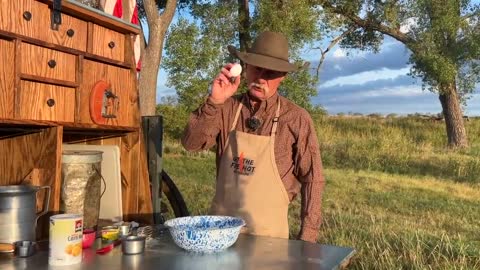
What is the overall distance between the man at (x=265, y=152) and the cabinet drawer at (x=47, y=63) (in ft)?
1.93

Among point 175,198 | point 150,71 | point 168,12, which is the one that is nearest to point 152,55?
point 150,71

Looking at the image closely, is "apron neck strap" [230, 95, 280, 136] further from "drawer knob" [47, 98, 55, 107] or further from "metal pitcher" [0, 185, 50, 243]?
"metal pitcher" [0, 185, 50, 243]

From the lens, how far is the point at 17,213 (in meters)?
2.12

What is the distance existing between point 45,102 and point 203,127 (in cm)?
71

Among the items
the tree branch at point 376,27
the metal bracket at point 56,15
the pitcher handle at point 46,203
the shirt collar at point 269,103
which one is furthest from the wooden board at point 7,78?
the tree branch at point 376,27

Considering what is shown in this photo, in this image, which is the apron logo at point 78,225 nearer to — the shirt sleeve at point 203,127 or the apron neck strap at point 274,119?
the shirt sleeve at point 203,127

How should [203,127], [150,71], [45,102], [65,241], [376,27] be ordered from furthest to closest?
[376,27] < [150,71] < [203,127] < [45,102] < [65,241]

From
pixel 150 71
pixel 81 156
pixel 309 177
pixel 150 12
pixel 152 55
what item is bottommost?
pixel 309 177

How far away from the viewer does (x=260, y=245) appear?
7.06 feet

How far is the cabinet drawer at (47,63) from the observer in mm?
2266

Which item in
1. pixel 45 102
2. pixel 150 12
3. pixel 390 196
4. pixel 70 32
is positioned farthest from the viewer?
pixel 150 12

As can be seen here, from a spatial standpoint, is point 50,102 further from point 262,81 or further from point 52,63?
point 262,81

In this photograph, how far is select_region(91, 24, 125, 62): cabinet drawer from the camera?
262 cm

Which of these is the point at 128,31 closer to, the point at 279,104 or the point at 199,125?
the point at 199,125
